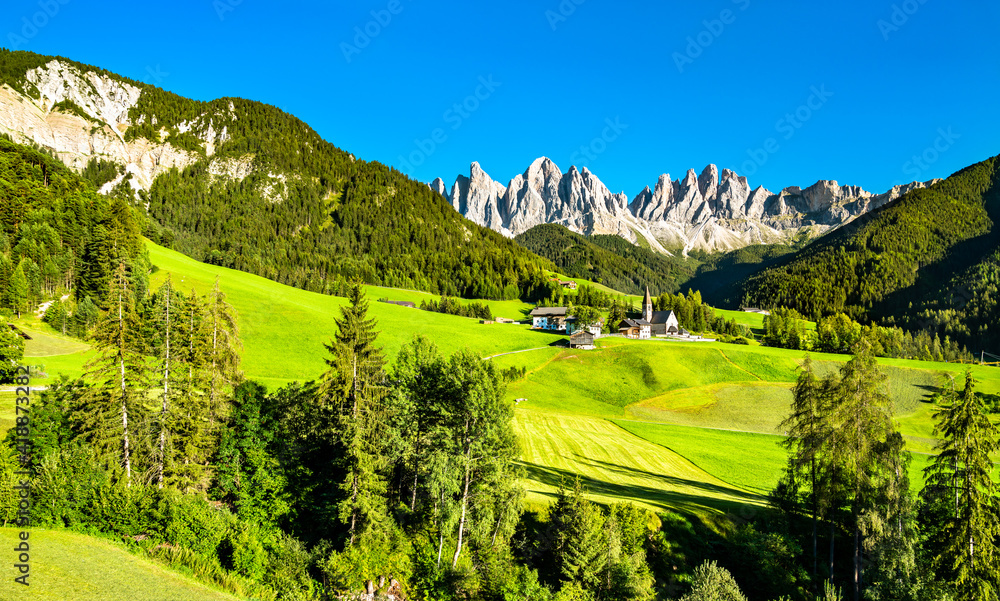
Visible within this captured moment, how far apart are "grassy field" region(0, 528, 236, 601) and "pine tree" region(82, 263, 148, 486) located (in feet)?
17.2

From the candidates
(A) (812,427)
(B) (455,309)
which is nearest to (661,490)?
(A) (812,427)

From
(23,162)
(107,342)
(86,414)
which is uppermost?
(23,162)

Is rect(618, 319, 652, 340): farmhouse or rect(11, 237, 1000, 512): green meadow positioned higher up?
rect(618, 319, 652, 340): farmhouse

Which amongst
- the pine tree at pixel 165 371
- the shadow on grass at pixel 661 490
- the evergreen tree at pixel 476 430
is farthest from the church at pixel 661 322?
the pine tree at pixel 165 371

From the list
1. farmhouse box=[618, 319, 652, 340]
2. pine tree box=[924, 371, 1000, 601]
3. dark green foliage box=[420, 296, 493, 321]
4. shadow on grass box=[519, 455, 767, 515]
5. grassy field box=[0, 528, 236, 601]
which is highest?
dark green foliage box=[420, 296, 493, 321]

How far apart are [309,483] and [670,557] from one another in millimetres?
24190

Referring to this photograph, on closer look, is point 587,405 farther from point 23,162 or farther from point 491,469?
point 23,162

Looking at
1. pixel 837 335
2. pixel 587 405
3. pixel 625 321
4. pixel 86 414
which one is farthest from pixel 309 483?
pixel 837 335

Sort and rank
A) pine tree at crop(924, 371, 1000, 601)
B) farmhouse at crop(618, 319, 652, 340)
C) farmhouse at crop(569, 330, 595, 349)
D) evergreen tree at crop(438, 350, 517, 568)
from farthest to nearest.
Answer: farmhouse at crop(618, 319, 652, 340)
farmhouse at crop(569, 330, 595, 349)
evergreen tree at crop(438, 350, 517, 568)
pine tree at crop(924, 371, 1000, 601)

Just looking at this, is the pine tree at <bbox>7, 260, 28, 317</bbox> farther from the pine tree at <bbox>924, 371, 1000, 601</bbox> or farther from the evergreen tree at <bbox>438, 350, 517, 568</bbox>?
the pine tree at <bbox>924, 371, 1000, 601</bbox>

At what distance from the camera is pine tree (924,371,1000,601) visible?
2053cm

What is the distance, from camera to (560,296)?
166 m

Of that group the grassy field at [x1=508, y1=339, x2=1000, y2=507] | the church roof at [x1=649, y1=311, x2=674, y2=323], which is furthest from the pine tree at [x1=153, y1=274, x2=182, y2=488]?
the church roof at [x1=649, y1=311, x2=674, y2=323]

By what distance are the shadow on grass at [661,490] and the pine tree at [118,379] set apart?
79.3 feet
